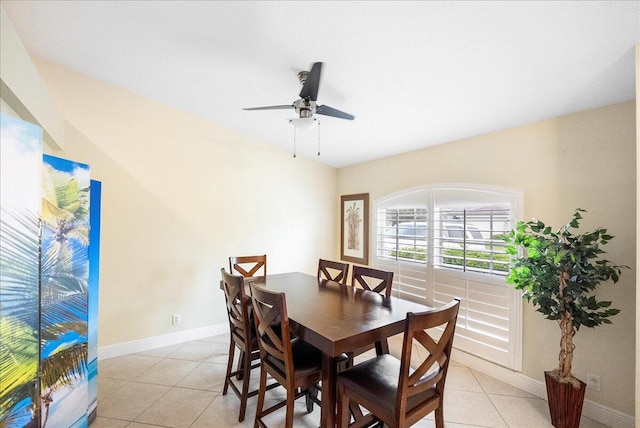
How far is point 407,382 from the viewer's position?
1.35 m

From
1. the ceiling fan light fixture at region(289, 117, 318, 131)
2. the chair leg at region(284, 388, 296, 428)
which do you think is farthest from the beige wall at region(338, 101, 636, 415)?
the chair leg at region(284, 388, 296, 428)

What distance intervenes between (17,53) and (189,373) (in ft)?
9.48

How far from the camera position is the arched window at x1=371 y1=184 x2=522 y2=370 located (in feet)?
8.66

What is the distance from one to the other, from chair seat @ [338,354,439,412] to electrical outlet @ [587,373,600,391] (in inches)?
62.3

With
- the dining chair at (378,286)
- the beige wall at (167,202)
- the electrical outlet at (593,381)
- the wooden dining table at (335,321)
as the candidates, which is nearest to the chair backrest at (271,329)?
the wooden dining table at (335,321)

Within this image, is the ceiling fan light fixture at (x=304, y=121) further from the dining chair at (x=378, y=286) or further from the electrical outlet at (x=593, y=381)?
the electrical outlet at (x=593, y=381)

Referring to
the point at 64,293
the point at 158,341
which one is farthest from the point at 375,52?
the point at 158,341

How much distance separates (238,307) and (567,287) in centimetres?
249

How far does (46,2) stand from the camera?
2.00 meters

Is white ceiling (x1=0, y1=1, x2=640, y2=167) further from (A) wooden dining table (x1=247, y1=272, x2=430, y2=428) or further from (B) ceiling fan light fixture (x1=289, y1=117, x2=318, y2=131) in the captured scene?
(A) wooden dining table (x1=247, y1=272, x2=430, y2=428)

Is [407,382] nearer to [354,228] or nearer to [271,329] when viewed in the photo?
[271,329]

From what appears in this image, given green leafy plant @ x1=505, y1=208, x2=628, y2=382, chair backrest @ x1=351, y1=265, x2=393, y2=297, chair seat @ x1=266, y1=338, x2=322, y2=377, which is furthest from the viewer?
chair backrest @ x1=351, y1=265, x2=393, y2=297

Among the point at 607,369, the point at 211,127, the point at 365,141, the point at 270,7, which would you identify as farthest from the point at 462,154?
the point at 211,127

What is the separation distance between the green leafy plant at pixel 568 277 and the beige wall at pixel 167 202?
314 cm
